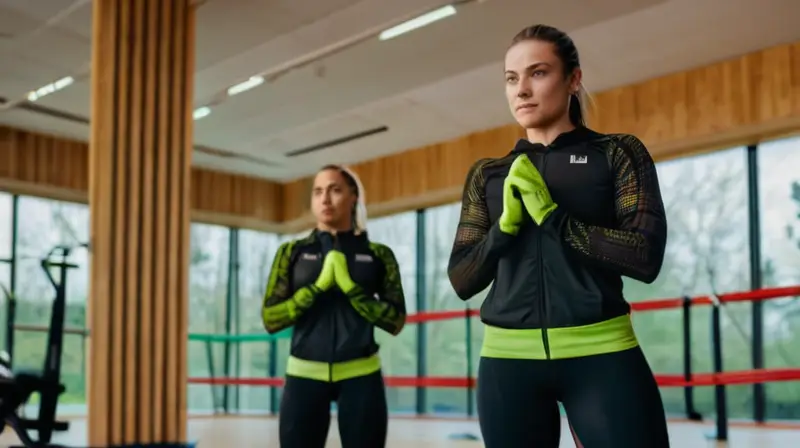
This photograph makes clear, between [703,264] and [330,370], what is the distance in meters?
6.01

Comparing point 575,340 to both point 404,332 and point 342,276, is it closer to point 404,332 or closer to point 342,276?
point 342,276

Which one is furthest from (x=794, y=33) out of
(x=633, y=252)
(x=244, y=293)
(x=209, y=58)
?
(x=244, y=293)

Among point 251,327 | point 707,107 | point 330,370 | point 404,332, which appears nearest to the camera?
point 330,370

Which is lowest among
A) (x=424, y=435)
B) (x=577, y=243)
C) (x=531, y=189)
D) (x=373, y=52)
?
(x=424, y=435)

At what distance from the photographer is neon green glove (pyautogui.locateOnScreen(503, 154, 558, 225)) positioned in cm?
153

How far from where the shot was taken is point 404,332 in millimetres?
10891

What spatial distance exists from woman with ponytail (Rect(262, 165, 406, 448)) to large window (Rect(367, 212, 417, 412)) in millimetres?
7415

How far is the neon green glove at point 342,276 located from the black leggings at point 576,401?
1354mm

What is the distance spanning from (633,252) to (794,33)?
6.35m

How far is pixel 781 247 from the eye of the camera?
24.6 ft

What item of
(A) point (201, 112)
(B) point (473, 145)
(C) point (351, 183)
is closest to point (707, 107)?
(B) point (473, 145)

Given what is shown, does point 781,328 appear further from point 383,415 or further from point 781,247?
point 383,415

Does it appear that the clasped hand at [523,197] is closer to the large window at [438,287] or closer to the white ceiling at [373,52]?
the large window at [438,287]

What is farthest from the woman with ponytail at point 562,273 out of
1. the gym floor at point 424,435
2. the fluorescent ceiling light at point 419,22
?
the fluorescent ceiling light at point 419,22
